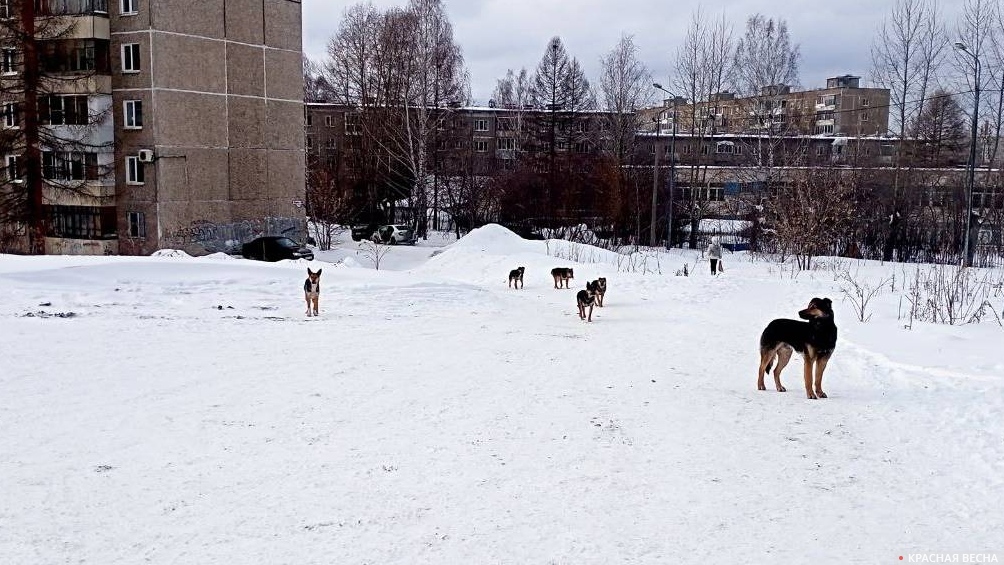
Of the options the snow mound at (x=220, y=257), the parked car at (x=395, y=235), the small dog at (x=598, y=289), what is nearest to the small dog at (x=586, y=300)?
the small dog at (x=598, y=289)

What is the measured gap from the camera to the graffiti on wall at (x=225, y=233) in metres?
32.4

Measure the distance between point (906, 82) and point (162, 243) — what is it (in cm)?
3695

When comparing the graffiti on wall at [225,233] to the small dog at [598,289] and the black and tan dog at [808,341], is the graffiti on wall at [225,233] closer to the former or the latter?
the small dog at [598,289]

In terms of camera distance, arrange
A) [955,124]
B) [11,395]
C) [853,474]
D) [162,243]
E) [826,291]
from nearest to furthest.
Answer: [853,474], [11,395], [826,291], [162,243], [955,124]

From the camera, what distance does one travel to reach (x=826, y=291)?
17719 millimetres

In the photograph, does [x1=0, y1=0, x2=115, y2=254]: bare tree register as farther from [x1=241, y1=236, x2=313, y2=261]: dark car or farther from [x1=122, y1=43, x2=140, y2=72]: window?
[x1=241, y1=236, x2=313, y2=261]: dark car

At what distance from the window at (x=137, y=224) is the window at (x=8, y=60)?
7055mm

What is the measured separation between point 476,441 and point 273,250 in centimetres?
2545

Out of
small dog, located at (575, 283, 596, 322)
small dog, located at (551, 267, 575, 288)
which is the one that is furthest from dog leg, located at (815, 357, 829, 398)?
small dog, located at (551, 267, 575, 288)

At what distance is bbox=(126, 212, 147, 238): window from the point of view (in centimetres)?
3241

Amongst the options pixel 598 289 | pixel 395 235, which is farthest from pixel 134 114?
pixel 598 289

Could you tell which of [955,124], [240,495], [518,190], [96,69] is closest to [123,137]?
[96,69]

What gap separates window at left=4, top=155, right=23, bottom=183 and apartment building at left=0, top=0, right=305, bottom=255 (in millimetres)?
99

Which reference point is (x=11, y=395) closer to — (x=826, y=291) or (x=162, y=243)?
(x=826, y=291)
